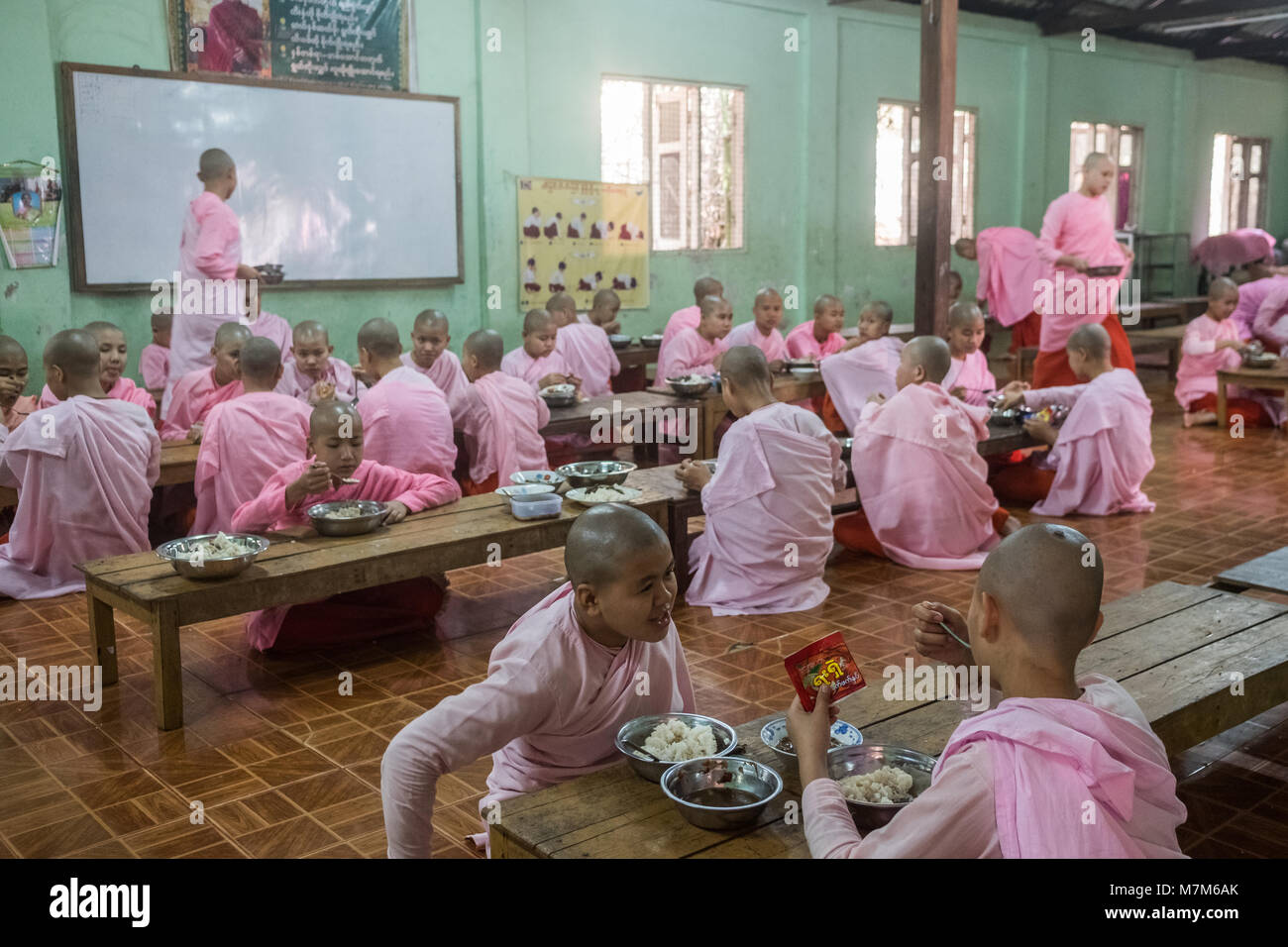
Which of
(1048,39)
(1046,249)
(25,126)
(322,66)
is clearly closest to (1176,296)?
(1048,39)

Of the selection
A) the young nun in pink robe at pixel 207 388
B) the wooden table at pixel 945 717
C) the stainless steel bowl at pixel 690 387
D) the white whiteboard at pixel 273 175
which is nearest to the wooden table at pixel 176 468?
the young nun in pink robe at pixel 207 388

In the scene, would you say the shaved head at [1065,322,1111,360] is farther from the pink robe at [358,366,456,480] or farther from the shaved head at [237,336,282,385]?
the shaved head at [237,336,282,385]

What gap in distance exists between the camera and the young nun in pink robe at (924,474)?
6582 mm

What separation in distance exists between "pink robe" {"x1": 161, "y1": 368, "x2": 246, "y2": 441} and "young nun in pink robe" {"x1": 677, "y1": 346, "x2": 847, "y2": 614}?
2.93 meters

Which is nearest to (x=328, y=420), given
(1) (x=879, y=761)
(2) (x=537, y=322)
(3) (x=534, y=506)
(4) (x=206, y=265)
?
(3) (x=534, y=506)

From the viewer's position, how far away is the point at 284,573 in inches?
174

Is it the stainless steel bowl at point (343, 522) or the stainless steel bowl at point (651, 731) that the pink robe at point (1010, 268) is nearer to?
the stainless steel bowl at point (343, 522)

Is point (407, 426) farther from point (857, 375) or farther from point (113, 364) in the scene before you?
point (857, 375)

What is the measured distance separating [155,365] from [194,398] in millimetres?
2015

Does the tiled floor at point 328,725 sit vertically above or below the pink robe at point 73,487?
below

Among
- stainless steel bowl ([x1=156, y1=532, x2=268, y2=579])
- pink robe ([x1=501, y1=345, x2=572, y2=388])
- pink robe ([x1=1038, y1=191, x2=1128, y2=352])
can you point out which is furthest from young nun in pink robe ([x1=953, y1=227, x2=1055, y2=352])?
stainless steel bowl ([x1=156, y1=532, x2=268, y2=579])

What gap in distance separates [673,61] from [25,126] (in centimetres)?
613

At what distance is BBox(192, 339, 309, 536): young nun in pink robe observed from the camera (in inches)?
222

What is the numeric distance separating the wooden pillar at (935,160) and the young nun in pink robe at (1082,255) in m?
1.46
